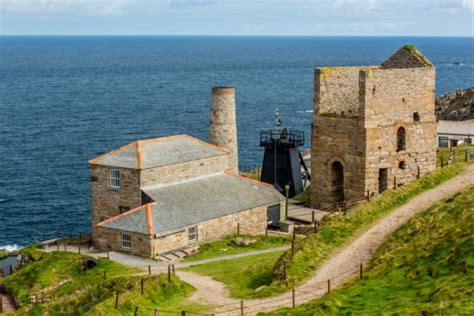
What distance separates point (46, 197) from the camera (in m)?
72.8

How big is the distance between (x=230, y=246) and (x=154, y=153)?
24.0 feet

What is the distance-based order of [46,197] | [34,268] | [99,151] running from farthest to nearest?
1. [99,151]
2. [46,197]
3. [34,268]

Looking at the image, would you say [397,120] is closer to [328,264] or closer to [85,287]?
[328,264]

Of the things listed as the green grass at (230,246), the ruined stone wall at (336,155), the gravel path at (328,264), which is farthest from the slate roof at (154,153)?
the ruined stone wall at (336,155)

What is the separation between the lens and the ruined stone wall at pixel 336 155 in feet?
154

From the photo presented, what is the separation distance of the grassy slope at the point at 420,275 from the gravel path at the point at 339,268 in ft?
3.61

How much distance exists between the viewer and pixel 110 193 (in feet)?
157

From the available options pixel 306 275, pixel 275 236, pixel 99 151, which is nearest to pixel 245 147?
pixel 99 151

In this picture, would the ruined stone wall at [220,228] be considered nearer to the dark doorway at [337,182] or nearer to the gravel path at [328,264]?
the gravel path at [328,264]

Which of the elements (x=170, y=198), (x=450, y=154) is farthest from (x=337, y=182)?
(x=450, y=154)

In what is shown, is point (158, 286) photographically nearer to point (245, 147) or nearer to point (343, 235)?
point (343, 235)

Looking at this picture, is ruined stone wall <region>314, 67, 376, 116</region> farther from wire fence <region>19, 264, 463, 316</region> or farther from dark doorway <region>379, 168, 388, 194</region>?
wire fence <region>19, 264, 463, 316</region>

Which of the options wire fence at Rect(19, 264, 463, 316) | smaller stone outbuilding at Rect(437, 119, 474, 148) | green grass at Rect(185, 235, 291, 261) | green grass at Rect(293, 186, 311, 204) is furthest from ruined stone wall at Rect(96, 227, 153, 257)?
smaller stone outbuilding at Rect(437, 119, 474, 148)

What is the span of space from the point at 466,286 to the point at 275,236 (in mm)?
22901
